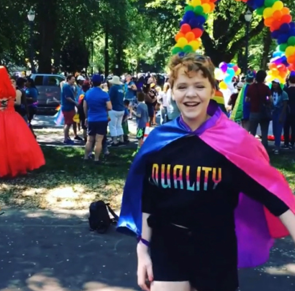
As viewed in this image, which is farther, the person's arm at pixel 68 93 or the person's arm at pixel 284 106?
the person's arm at pixel 68 93

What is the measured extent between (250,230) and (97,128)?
7.41 metres

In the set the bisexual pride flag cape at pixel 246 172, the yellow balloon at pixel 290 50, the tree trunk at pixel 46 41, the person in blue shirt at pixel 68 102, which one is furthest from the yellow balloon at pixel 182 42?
the tree trunk at pixel 46 41

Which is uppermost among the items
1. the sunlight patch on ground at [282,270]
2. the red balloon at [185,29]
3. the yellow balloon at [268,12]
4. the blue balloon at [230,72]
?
the yellow balloon at [268,12]

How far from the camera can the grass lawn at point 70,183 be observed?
7504 mm

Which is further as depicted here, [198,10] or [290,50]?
[198,10]

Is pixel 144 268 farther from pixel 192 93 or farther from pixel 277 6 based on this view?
pixel 277 6

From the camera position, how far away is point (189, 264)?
2527mm

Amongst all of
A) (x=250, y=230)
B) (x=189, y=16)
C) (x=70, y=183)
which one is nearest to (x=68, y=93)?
(x=189, y=16)

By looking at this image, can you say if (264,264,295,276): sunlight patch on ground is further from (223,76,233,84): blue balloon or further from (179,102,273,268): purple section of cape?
(223,76,233,84): blue balloon

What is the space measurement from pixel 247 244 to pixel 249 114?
30.0 ft

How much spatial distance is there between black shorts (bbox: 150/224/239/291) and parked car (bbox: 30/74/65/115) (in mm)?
18676

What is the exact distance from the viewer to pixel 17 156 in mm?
8844

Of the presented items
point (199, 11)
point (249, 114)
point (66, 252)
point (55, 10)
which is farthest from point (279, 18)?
point (55, 10)

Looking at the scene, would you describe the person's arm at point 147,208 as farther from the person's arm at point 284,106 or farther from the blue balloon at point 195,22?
the person's arm at point 284,106
